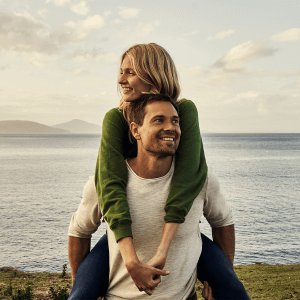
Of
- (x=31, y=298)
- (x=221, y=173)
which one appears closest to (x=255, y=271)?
(x=31, y=298)

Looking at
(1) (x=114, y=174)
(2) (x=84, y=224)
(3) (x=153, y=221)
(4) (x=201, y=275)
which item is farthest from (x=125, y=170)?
(4) (x=201, y=275)

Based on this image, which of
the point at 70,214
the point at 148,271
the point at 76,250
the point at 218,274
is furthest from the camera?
the point at 70,214

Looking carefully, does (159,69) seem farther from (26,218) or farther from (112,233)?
(26,218)

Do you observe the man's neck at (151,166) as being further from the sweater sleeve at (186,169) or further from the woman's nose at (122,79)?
the woman's nose at (122,79)

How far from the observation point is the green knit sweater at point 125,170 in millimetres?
2762

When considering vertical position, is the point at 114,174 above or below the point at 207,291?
above

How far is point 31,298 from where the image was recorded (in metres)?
24.7

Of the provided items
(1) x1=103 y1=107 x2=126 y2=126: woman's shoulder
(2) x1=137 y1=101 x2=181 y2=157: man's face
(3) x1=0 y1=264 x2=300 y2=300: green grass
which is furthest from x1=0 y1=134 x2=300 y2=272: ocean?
(2) x1=137 y1=101 x2=181 y2=157: man's face

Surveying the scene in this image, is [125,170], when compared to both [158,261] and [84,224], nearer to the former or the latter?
[84,224]

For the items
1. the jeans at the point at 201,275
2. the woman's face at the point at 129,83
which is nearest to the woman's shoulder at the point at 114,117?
the woman's face at the point at 129,83

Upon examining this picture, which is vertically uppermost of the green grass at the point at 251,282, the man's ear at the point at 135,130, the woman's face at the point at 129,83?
the woman's face at the point at 129,83

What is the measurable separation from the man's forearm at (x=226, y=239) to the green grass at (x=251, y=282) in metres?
22.9

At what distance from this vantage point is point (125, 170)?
2967 mm

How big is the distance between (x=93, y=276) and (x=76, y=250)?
0.92 ft
